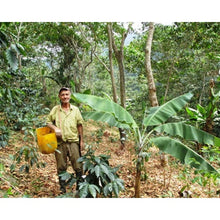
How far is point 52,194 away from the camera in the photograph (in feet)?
7.44

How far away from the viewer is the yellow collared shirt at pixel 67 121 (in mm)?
2125

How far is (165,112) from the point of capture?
2.23 meters

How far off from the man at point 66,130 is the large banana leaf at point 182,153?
0.85 m

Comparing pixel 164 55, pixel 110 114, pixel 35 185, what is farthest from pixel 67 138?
pixel 164 55

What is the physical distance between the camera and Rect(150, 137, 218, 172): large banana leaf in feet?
6.55

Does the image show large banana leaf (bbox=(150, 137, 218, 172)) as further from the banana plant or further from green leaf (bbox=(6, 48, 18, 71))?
green leaf (bbox=(6, 48, 18, 71))

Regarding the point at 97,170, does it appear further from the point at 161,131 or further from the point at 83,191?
the point at 161,131

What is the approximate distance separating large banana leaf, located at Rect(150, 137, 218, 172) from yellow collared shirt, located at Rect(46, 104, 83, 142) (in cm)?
85

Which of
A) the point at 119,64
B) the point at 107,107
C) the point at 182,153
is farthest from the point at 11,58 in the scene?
the point at 119,64

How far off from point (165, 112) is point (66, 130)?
1131 millimetres
